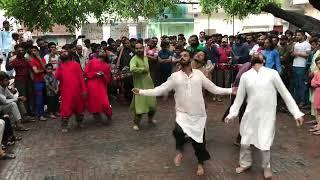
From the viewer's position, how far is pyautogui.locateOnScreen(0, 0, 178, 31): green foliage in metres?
11.5

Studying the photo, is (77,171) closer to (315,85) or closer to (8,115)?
(8,115)

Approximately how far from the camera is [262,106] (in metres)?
6.85

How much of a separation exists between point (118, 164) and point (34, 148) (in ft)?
7.27

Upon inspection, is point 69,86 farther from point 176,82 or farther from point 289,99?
point 289,99

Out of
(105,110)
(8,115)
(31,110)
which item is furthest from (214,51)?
(8,115)

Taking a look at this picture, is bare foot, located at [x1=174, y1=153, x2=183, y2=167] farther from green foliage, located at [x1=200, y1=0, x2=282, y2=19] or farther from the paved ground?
green foliage, located at [x1=200, y1=0, x2=282, y2=19]

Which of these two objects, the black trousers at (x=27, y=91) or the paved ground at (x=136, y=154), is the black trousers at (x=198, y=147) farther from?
the black trousers at (x=27, y=91)

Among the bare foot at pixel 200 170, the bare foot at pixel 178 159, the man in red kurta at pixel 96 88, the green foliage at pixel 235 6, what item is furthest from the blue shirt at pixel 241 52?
the bare foot at pixel 200 170

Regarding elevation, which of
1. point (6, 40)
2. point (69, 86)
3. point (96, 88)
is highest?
point (6, 40)

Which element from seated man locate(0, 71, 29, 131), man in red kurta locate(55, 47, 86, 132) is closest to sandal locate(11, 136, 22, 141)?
seated man locate(0, 71, 29, 131)

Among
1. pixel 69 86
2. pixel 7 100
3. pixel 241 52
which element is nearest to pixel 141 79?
pixel 69 86

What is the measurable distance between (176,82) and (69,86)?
3.90 meters

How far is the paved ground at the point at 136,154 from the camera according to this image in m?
7.33

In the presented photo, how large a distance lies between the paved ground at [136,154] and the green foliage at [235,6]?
9.08 ft
